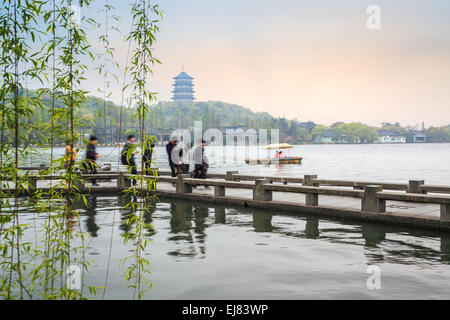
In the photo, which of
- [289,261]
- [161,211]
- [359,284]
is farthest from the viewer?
[161,211]

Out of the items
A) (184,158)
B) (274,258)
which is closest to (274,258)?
(274,258)

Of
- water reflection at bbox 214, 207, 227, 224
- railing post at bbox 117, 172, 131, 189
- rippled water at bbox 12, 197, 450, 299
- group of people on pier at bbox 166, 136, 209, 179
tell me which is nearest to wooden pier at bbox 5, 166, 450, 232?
rippled water at bbox 12, 197, 450, 299

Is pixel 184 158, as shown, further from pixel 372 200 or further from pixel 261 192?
pixel 372 200

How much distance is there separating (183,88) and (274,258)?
183m

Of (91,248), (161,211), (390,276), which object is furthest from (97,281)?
(161,211)

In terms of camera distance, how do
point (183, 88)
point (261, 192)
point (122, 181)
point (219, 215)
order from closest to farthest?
point (219, 215) < point (261, 192) < point (122, 181) < point (183, 88)

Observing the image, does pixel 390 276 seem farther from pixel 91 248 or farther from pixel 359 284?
pixel 91 248

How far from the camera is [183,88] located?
608 ft

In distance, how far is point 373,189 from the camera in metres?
9.78

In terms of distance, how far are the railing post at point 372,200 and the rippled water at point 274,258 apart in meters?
0.49

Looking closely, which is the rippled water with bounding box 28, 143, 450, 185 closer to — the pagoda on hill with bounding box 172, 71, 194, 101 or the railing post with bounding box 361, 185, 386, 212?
the railing post with bounding box 361, 185, 386, 212

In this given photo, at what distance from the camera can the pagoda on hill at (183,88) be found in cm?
18462

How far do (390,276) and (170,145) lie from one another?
11177 mm

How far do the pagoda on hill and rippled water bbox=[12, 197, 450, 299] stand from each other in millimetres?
177133
